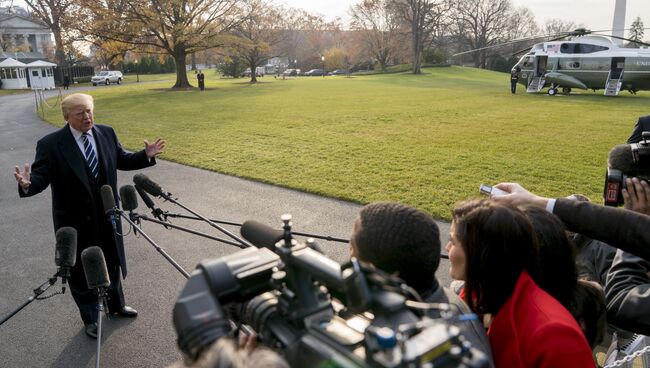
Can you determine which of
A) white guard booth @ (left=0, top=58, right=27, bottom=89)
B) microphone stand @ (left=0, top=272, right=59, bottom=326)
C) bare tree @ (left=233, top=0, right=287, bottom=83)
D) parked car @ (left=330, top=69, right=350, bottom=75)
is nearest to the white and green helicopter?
bare tree @ (left=233, top=0, right=287, bottom=83)

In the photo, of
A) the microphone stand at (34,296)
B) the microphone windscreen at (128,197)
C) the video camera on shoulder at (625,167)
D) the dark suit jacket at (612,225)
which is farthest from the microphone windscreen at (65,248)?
the video camera on shoulder at (625,167)

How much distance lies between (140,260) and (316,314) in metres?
5.93

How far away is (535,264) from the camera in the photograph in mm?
1929

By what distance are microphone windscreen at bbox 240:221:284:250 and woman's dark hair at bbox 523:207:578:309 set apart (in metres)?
1.14

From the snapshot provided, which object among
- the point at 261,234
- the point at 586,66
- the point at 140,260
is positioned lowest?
the point at 140,260

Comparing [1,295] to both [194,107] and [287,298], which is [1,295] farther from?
[194,107]

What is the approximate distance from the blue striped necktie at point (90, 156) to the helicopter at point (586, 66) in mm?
28133

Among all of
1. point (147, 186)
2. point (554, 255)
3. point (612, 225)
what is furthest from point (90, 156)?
point (612, 225)

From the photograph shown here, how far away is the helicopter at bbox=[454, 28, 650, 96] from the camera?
29500 millimetres

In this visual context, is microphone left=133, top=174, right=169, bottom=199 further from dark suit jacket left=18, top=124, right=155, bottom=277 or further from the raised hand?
the raised hand

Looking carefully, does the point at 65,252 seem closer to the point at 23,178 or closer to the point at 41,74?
the point at 23,178

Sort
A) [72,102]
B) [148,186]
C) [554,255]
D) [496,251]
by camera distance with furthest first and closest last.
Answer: [72,102] < [148,186] < [554,255] < [496,251]

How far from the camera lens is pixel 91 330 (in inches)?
183

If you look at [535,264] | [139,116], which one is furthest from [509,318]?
[139,116]
